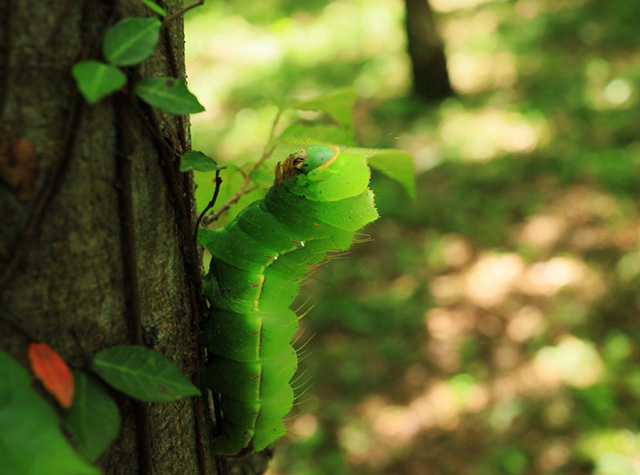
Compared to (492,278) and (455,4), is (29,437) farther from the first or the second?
(455,4)

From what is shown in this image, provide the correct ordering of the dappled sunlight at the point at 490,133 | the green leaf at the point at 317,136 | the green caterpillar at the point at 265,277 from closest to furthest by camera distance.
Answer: the green caterpillar at the point at 265,277
the green leaf at the point at 317,136
the dappled sunlight at the point at 490,133

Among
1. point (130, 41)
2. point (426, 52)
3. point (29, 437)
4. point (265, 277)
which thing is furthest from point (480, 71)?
point (29, 437)

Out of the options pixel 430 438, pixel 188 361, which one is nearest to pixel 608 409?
pixel 430 438

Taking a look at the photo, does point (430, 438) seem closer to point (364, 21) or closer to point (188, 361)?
point (188, 361)

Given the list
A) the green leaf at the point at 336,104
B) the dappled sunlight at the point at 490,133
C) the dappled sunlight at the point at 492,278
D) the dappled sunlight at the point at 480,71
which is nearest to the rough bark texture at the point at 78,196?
the green leaf at the point at 336,104

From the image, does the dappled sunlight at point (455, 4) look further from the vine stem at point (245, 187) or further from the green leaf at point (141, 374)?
the green leaf at point (141, 374)

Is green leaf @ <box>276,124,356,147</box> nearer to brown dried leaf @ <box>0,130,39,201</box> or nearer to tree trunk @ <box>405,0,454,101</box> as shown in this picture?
brown dried leaf @ <box>0,130,39,201</box>

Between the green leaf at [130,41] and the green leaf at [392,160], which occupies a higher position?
the green leaf at [130,41]
